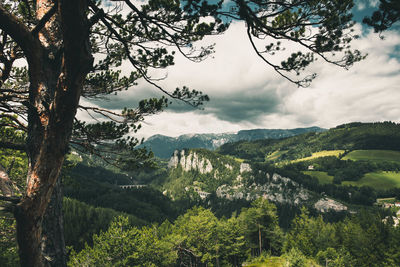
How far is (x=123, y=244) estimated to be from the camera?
20516 mm

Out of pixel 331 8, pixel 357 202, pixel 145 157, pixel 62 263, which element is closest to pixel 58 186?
pixel 62 263

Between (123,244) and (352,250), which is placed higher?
(123,244)

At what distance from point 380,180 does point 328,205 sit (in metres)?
60.4

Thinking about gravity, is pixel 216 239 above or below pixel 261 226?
below

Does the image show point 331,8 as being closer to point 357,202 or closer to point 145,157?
point 145,157

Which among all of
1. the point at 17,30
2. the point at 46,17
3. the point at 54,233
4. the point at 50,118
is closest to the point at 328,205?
the point at 54,233

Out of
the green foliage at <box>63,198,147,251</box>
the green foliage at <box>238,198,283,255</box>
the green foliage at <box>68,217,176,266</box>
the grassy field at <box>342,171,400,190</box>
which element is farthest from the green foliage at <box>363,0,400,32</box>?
the grassy field at <box>342,171,400,190</box>

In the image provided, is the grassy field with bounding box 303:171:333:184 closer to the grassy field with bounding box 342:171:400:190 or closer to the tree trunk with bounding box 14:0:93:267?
the grassy field with bounding box 342:171:400:190

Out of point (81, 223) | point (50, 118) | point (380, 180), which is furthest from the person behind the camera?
point (380, 180)

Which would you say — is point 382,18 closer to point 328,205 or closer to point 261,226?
point 261,226

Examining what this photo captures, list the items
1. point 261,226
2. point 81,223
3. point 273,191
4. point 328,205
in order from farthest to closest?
point 273,191
point 328,205
point 81,223
point 261,226

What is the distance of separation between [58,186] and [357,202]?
593 feet

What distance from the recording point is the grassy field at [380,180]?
148000 millimetres

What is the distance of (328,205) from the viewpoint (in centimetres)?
13375
